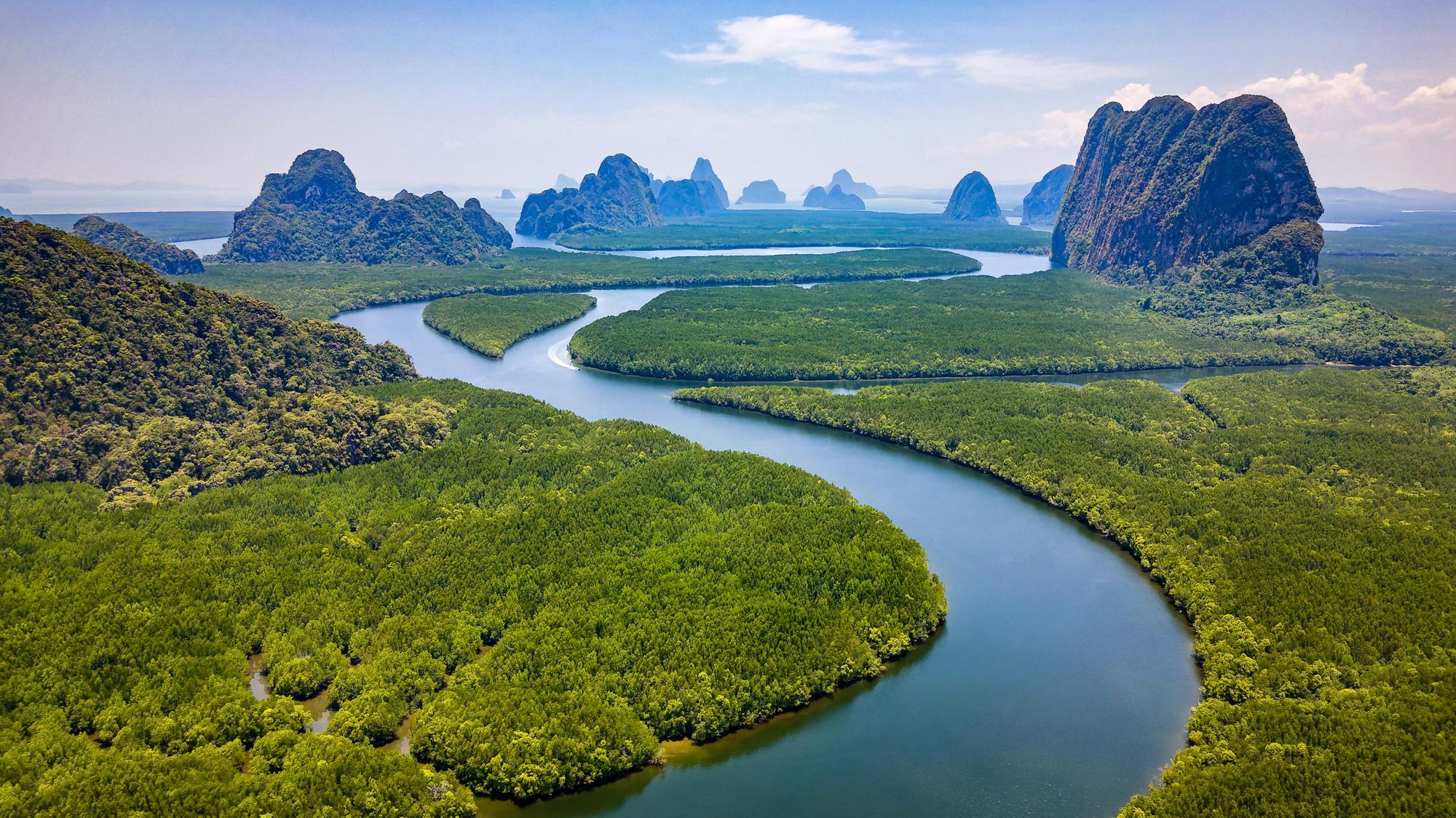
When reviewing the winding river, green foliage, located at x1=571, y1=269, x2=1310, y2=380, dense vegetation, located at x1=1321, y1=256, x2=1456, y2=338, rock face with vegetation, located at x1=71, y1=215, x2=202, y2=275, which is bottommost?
the winding river

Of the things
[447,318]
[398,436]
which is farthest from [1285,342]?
[447,318]

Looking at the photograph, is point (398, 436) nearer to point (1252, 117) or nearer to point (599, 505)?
point (599, 505)

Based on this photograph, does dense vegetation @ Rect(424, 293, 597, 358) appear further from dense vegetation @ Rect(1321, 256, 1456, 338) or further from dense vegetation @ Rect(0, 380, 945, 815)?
dense vegetation @ Rect(1321, 256, 1456, 338)

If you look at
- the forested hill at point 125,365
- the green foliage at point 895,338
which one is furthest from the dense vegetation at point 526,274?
the forested hill at point 125,365

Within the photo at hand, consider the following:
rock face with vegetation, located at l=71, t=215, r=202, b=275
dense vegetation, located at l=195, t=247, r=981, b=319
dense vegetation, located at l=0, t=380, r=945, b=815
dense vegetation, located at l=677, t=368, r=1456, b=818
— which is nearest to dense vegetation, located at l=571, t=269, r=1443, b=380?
dense vegetation, located at l=677, t=368, r=1456, b=818

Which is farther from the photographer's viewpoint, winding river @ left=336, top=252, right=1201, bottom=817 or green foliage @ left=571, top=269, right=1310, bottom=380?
green foliage @ left=571, top=269, right=1310, bottom=380

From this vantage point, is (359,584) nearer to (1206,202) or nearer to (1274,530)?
(1274,530)

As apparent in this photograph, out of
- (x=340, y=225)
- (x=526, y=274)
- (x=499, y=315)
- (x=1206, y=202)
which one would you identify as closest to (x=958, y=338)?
(x=499, y=315)
